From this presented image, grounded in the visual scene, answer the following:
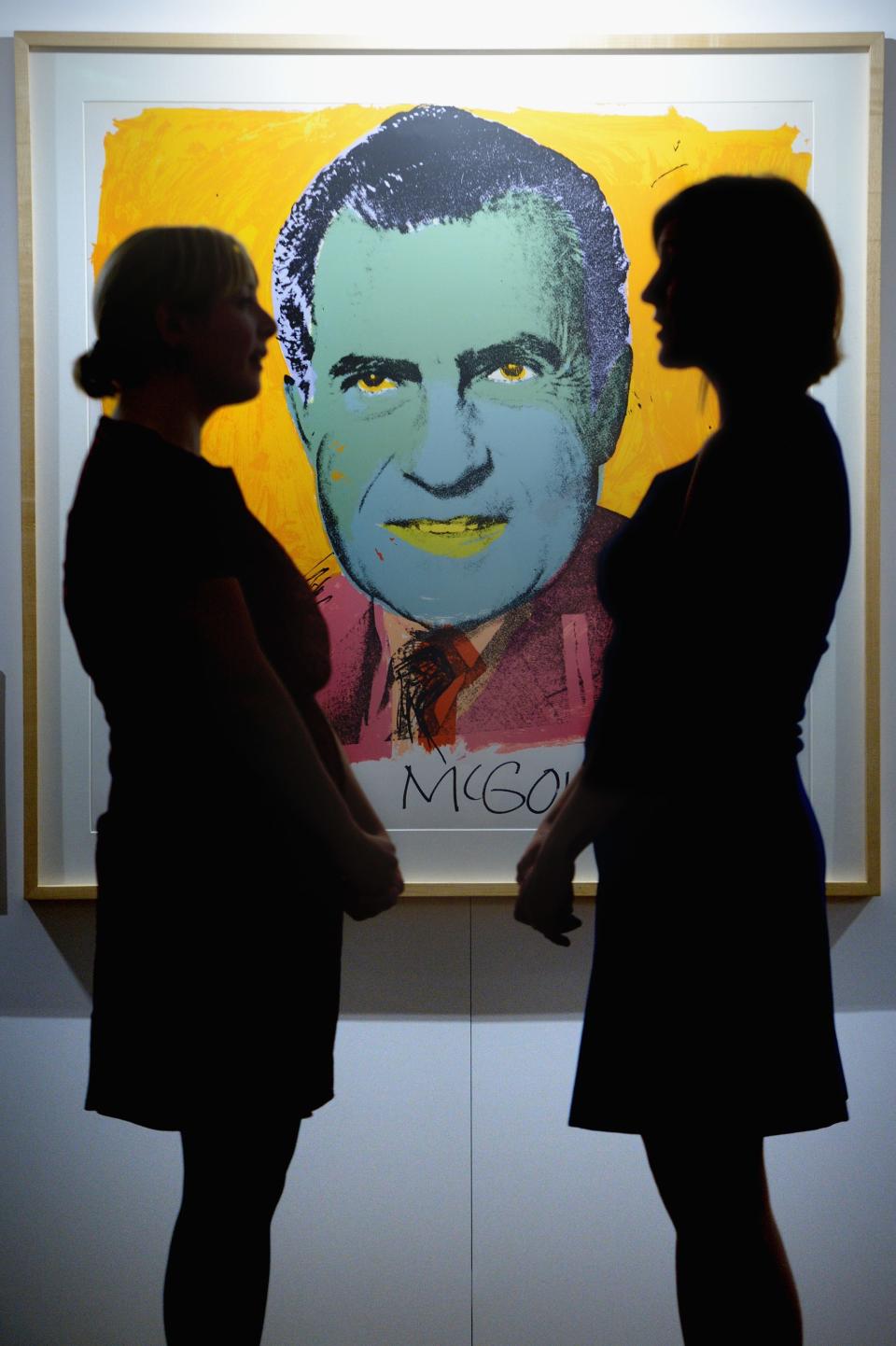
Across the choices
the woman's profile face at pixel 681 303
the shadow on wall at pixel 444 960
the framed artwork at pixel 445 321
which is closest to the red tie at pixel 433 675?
the framed artwork at pixel 445 321

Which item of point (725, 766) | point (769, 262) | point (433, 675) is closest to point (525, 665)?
point (433, 675)

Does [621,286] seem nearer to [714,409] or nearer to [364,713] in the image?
[714,409]

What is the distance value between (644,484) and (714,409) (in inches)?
3.7

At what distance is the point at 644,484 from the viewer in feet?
3.41

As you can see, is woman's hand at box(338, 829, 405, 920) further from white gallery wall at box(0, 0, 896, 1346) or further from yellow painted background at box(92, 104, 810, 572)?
yellow painted background at box(92, 104, 810, 572)

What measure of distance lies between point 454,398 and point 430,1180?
33.2 inches

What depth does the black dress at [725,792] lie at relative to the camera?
96cm

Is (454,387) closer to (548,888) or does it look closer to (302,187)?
(302,187)

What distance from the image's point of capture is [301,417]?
104 centimetres

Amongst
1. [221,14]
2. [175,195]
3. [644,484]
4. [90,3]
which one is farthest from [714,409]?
[90,3]

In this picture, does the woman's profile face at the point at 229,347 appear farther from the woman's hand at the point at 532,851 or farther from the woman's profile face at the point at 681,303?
the woman's hand at the point at 532,851

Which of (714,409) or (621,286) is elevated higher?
(621,286)

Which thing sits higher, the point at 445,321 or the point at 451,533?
the point at 445,321

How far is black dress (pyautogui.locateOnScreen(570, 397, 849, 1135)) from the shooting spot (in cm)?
96
